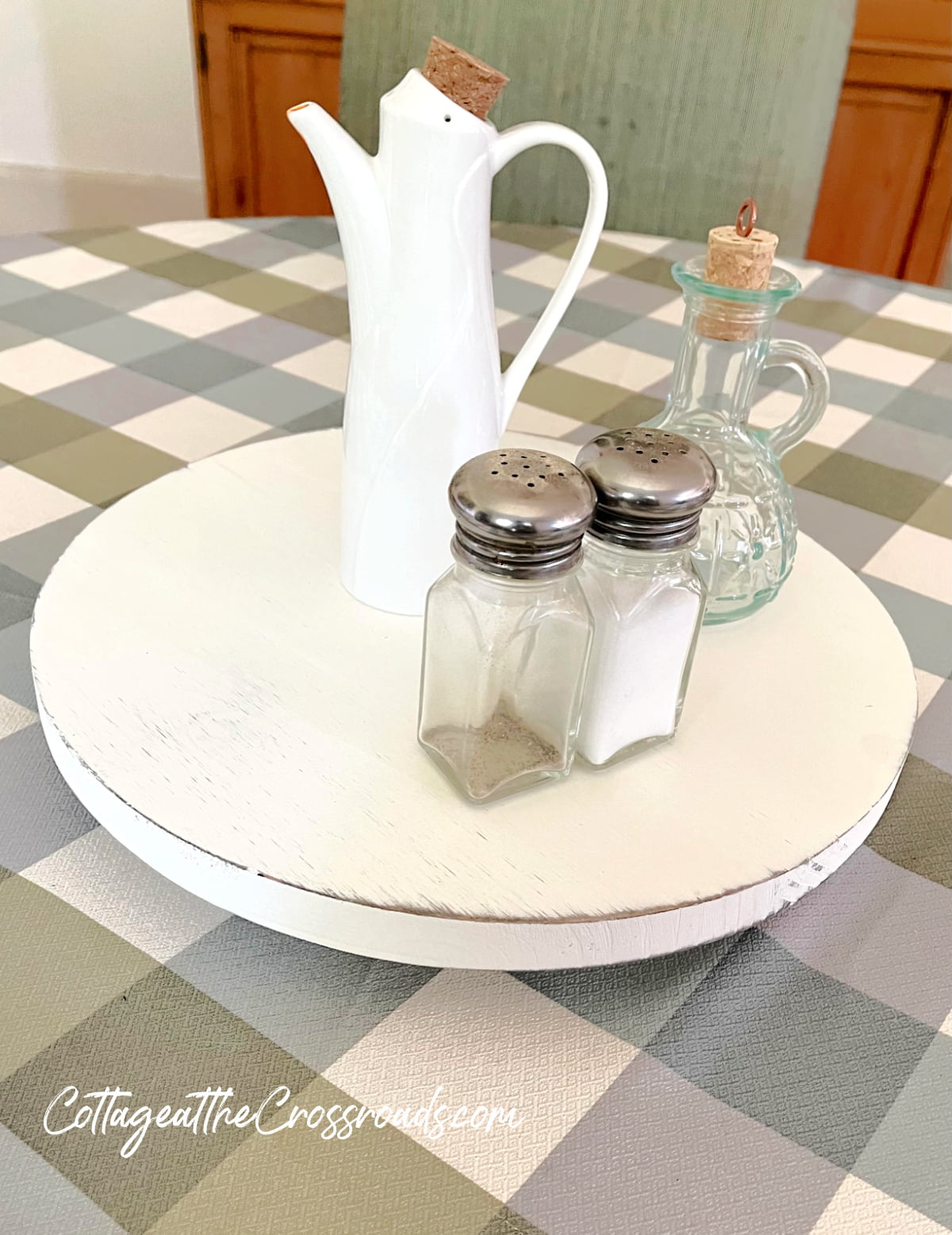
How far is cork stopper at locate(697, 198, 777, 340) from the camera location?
Answer: 0.53m

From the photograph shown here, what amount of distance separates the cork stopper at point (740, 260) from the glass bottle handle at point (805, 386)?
0.17 ft

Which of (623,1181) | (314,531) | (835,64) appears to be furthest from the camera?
(835,64)

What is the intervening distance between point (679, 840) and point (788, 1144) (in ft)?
0.38

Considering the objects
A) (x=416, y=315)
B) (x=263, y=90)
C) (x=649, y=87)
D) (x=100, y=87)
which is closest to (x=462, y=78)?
(x=416, y=315)

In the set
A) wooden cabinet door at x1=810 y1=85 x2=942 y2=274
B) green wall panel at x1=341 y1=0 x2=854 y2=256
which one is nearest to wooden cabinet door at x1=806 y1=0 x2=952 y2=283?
wooden cabinet door at x1=810 y1=85 x2=942 y2=274

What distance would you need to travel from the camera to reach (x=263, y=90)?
2764 millimetres

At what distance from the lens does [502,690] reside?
483 mm

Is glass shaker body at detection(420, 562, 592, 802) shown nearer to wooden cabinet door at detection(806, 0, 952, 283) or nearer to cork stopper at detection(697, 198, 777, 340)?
cork stopper at detection(697, 198, 777, 340)

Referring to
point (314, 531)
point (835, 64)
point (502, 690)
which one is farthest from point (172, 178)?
point (502, 690)

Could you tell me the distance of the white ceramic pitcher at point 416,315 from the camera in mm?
502

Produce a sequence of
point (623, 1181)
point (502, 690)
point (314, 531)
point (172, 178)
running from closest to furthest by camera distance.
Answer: point (623, 1181)
point (502, 690)
point (314, 531)
point (172, 178)

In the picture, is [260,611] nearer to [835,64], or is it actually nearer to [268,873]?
[268,873]

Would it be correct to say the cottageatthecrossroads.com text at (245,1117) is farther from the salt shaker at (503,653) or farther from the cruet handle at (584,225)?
the cruet handle at (584,225)

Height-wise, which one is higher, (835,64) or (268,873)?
(835,64)
